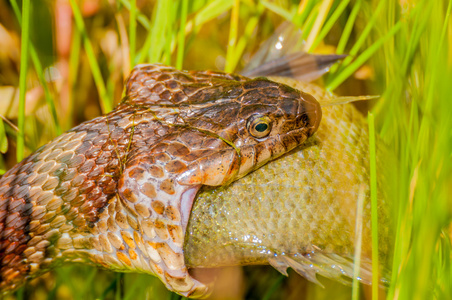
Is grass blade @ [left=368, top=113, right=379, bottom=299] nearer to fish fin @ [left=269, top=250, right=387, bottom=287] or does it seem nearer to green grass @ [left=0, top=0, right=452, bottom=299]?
green grass @ [left=0, top=0, right=452, bottom=299]

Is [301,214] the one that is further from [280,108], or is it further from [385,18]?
[385,18]

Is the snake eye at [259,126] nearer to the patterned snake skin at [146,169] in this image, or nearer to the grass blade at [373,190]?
the patterned snake skin at [146,169]

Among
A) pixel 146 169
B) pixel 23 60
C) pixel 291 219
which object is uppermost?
pixel 23 60

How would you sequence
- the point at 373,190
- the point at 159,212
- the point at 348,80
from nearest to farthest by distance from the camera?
the point at 373,190 → the point at 159,212 → the point at 348,80

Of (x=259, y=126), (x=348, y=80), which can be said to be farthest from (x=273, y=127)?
(x=348, y=80)

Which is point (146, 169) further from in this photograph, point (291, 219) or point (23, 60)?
point (23, 60)

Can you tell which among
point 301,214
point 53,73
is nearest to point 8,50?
point 53,73
